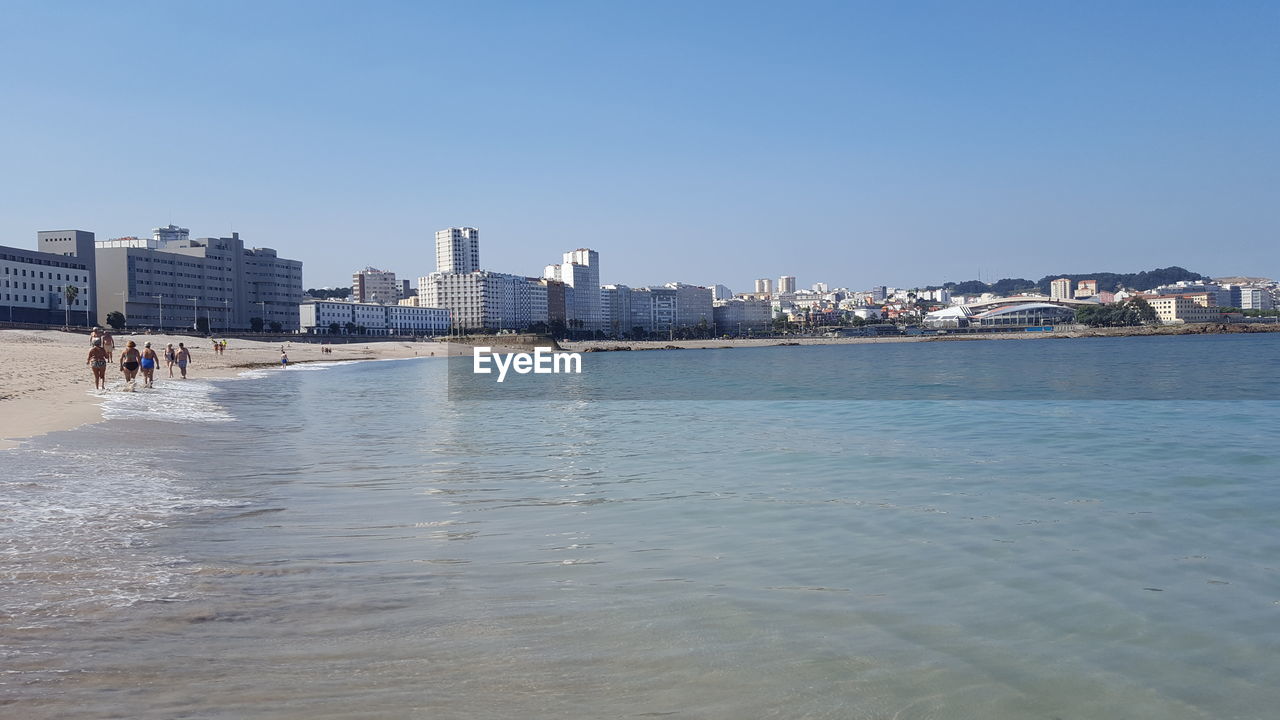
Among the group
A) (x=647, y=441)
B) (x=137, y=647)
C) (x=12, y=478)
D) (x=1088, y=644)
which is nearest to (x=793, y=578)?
(x=1088, y=644)

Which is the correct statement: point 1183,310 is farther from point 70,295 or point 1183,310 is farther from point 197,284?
point 70,295

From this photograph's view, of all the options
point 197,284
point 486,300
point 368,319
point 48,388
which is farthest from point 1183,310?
point 48,388

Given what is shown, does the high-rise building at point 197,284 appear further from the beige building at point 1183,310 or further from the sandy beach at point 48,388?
the beige building at point 1183,310

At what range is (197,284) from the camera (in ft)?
422

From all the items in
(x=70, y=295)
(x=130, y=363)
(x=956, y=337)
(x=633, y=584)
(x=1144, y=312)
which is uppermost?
(x=70, y=295)

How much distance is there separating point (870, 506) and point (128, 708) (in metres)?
6.21

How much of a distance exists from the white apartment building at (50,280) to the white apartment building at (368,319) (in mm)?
35219

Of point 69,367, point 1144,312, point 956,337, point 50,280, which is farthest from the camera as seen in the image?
point 1144,312

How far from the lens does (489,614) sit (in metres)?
4.43

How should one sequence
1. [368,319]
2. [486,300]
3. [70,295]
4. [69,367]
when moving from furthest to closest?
1. [486,300]
2. [368,319]
3. [70,295]
4. [69,367]

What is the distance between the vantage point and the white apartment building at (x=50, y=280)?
87062mm

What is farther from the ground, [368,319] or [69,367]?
[368,319]

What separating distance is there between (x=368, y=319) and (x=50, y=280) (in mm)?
66711

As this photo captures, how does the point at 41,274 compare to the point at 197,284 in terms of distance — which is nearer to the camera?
the point at 41,274
